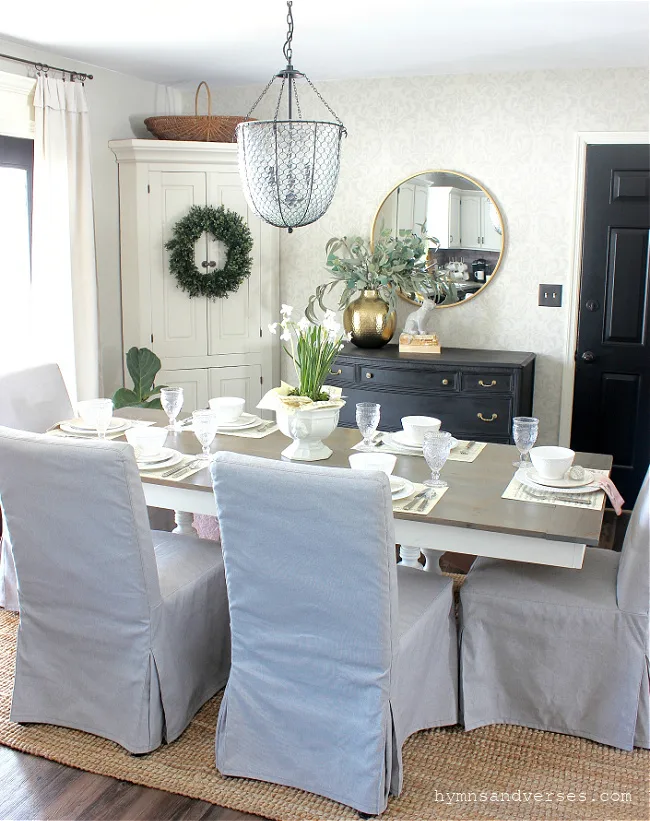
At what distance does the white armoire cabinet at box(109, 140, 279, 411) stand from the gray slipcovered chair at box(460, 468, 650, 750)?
Result: 2727mm

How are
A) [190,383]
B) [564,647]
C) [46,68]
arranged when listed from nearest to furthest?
[564,647] → [46,68] → [190,383]

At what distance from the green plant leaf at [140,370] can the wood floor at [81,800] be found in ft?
8.04

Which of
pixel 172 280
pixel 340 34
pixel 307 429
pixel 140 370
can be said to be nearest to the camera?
pixel 307 429

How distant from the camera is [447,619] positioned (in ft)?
8.34

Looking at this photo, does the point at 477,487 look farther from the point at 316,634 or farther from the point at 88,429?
the point at 88,429

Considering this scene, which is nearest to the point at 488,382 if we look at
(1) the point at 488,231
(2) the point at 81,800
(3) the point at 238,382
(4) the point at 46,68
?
(1) the point at 488,231

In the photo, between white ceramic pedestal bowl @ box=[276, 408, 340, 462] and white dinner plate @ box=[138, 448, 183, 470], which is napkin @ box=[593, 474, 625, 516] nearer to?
white ceramic pedestal bowl @ box=[276, 408, 340, 462]

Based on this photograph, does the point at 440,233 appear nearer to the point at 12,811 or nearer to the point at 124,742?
the point at 124,742

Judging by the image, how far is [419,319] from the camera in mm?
4691

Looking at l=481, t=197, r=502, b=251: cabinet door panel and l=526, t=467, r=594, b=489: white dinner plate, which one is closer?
l=526, t=467, r=594, b=489: white dinner plate

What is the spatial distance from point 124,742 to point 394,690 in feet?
2.66

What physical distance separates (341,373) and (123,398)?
118 centimetres

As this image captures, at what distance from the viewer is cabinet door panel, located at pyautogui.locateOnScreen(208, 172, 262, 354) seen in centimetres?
A: 483

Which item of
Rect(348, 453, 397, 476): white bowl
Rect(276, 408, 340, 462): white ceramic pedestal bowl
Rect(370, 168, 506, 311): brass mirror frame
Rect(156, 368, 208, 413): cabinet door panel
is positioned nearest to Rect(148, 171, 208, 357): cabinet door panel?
Rect(156, 368, 208, 413): cabinet door panel
